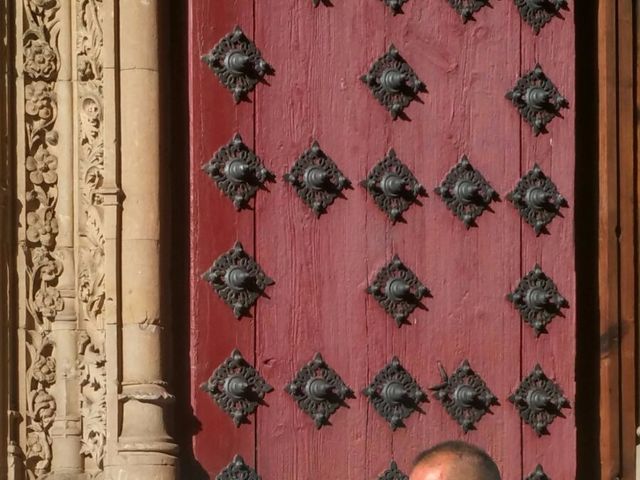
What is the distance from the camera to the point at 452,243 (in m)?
7.37

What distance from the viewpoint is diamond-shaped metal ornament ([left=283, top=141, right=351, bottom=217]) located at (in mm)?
7234

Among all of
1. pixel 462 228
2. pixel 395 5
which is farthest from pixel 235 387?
pixel 395 5

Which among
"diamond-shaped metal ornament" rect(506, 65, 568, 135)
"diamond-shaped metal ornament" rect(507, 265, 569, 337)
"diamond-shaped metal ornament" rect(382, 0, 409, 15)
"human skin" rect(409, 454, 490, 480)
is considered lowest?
"human skin" rect(409, 454, 490, 480)

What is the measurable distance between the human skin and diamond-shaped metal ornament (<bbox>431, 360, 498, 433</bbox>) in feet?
7.30

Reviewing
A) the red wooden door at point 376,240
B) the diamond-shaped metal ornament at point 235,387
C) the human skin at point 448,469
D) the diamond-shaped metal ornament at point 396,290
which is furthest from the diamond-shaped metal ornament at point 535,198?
the human skin at point 448,469

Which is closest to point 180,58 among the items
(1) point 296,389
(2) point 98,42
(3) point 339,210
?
(2) point 98,42

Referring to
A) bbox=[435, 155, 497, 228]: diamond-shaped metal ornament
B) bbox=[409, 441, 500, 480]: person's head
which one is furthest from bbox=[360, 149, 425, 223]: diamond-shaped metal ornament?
bbox=[409, 441, 500, 480]: person's head

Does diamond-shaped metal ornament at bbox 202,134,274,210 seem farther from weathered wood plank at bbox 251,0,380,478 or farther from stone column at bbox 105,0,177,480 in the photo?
stone column at bbox 105,0,177,480

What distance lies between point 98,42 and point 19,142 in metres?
0.46

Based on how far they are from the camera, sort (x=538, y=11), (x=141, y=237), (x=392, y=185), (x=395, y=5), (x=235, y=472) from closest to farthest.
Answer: (x=141, y=237)
(x=235, y=472)
(x=392, y=185)
(x=395, y=5)
(x=538, y=11)

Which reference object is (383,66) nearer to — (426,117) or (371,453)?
(426,117)

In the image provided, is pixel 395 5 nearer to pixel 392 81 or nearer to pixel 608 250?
Result: pixel 392 81

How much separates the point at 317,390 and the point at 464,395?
A: 556 mm

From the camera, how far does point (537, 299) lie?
738 centimetres
